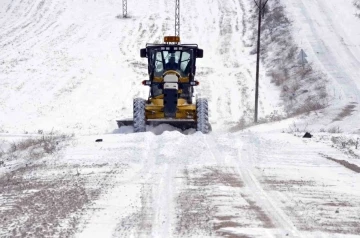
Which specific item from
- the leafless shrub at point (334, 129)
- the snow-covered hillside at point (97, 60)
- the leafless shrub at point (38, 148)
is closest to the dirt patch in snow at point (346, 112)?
the leafless shrub at point (334, 129)

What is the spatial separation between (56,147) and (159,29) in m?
33.8

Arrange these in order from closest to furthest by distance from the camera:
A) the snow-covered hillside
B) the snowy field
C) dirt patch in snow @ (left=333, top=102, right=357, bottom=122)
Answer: the snowy field → dirt patch in snow @ (left=333, top=102, right=357, bottom=122) → the snow-covered hillside

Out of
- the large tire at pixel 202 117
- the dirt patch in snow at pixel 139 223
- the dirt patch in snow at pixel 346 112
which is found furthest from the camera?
the dirt patch in snow at pixel 346 112

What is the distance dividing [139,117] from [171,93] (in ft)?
3.70

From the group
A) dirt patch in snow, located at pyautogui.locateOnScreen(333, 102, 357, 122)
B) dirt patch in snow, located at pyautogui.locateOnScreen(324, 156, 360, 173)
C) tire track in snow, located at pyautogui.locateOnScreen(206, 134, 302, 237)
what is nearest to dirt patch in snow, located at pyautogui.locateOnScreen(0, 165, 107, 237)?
tire track in snow, located at pyautogui.locateOnScreen(206, 134, 302, 237)

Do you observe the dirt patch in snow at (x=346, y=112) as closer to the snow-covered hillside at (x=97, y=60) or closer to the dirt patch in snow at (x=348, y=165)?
the snow-covered hillside at (x=97, y=60)

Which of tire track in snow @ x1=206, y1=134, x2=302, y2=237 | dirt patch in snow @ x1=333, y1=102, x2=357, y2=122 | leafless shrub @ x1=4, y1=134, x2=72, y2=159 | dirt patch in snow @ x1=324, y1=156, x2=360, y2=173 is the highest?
tire track in snow @ x1=206, y1=134, x2=302, y2=237

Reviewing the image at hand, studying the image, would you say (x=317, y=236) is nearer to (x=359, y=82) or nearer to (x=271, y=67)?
(x=359, y=82)

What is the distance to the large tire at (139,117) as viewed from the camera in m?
16.5

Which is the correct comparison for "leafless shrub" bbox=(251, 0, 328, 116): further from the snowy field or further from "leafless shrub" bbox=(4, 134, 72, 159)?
"leafless shrub" bbox=(4, 134, 72, 159)

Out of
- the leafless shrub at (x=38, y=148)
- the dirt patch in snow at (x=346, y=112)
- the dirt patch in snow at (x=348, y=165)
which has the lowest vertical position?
the dirt patch in snow at (x=346, y=112)

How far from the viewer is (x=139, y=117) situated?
653 inches

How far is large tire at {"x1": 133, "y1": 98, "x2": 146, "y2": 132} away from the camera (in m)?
16.5

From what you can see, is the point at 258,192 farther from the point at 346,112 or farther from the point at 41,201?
the point at 346,112
